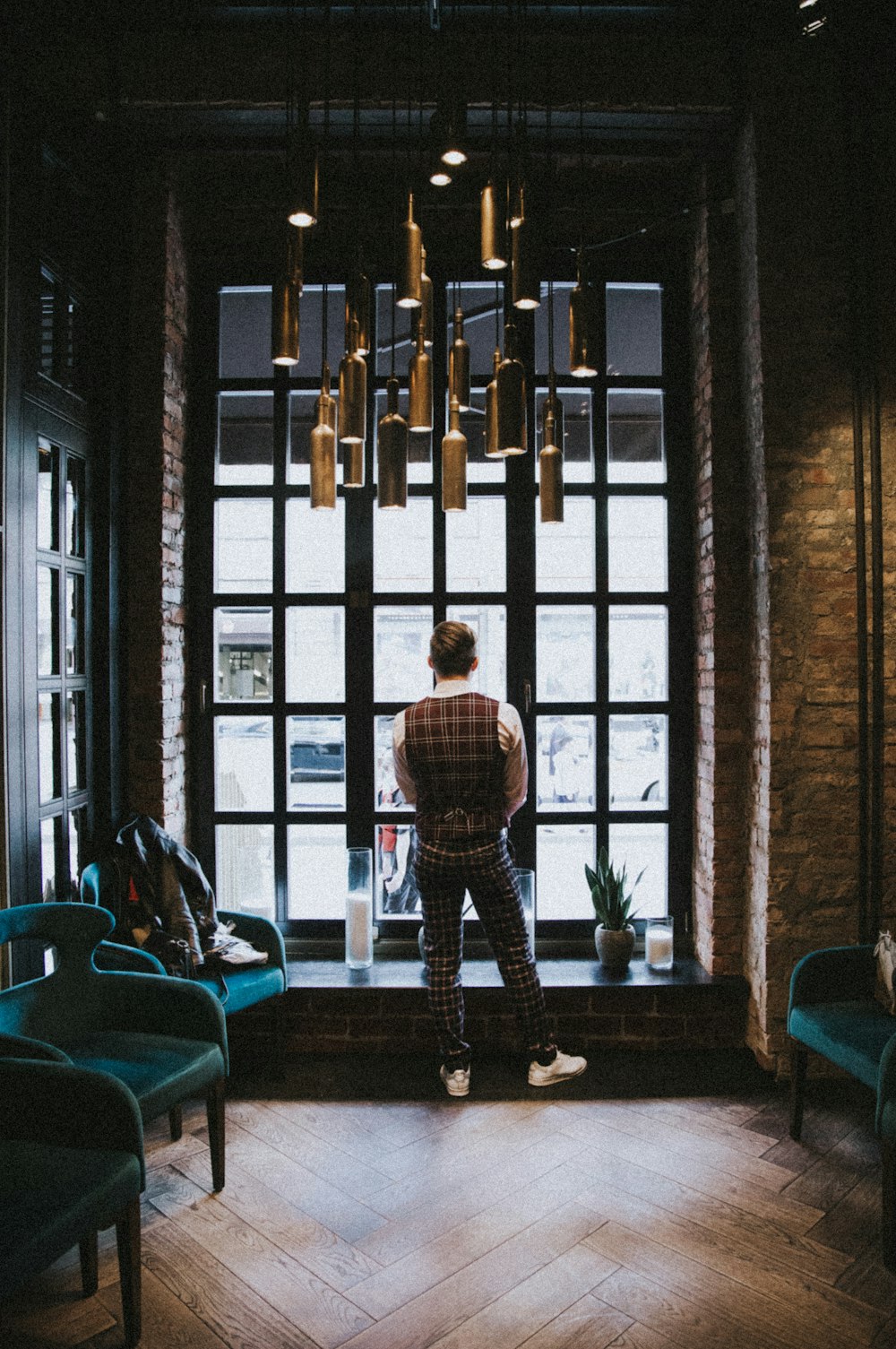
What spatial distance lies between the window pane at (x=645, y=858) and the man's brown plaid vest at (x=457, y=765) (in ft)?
3.45

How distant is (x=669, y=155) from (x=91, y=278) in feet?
8.54

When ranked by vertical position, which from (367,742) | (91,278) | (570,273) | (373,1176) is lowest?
(373,1176)

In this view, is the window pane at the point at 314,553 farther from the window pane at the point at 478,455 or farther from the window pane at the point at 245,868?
the window pane at the point at 245,868

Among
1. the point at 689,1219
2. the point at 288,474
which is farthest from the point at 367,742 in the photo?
the point at 689,1219

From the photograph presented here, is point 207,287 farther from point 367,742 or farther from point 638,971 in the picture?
point 638,971

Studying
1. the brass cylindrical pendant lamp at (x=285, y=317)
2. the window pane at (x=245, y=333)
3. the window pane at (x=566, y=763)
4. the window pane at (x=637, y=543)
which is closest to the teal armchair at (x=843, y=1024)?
the window pane at (x=566, y=763)

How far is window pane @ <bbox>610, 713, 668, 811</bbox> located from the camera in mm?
3996

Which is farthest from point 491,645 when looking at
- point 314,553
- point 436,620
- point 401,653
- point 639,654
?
point 314,553

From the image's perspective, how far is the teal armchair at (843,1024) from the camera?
8.20 feet

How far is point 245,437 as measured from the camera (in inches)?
161

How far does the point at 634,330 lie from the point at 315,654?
2254mm

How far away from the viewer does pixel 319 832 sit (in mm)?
4012

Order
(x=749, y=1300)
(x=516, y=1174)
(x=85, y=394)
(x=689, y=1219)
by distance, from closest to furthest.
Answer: (x=749, y=1300)
(x=689, y=1219)
(x=516, y=1174)
(x=85, y=394)

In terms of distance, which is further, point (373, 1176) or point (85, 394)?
point (85, 394)
